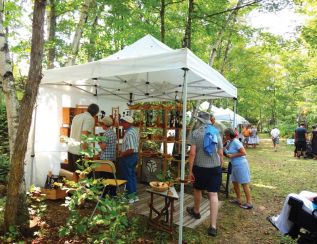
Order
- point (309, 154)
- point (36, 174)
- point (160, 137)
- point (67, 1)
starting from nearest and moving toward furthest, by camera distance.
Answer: point (36, 174), point (160, 137), point (67, 1), point (309, 154)

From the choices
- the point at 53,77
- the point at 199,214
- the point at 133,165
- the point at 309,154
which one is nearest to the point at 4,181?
the point at 53,77

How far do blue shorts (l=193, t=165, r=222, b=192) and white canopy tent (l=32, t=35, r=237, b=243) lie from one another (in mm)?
711

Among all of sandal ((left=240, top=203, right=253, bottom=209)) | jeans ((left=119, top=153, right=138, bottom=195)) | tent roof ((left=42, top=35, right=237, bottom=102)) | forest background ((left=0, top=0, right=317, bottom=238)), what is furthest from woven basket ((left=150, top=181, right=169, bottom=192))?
forest background ((left=0, top=0, right=317, bottom=238))

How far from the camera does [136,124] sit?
7336 mm

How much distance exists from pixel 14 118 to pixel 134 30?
20.8 ft

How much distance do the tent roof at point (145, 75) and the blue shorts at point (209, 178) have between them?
143cm

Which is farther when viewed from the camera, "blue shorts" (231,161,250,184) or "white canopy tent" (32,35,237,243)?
"blue shorts" (231,161,250,184)

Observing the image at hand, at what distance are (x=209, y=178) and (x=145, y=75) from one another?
3.16 meters

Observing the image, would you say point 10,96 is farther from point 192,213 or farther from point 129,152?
point 192,213

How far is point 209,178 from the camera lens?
4598mm

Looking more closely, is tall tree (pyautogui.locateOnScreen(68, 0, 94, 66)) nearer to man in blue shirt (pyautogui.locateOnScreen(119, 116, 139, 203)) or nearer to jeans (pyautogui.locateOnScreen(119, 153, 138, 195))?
man in blue shirt (pyautogui.locateOnScreen(119, 116, 139, 203))

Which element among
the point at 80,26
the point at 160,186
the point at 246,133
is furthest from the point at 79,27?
the point at 246,133

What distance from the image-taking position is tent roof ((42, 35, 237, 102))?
167 inches

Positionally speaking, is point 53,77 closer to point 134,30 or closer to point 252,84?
point 134,30
